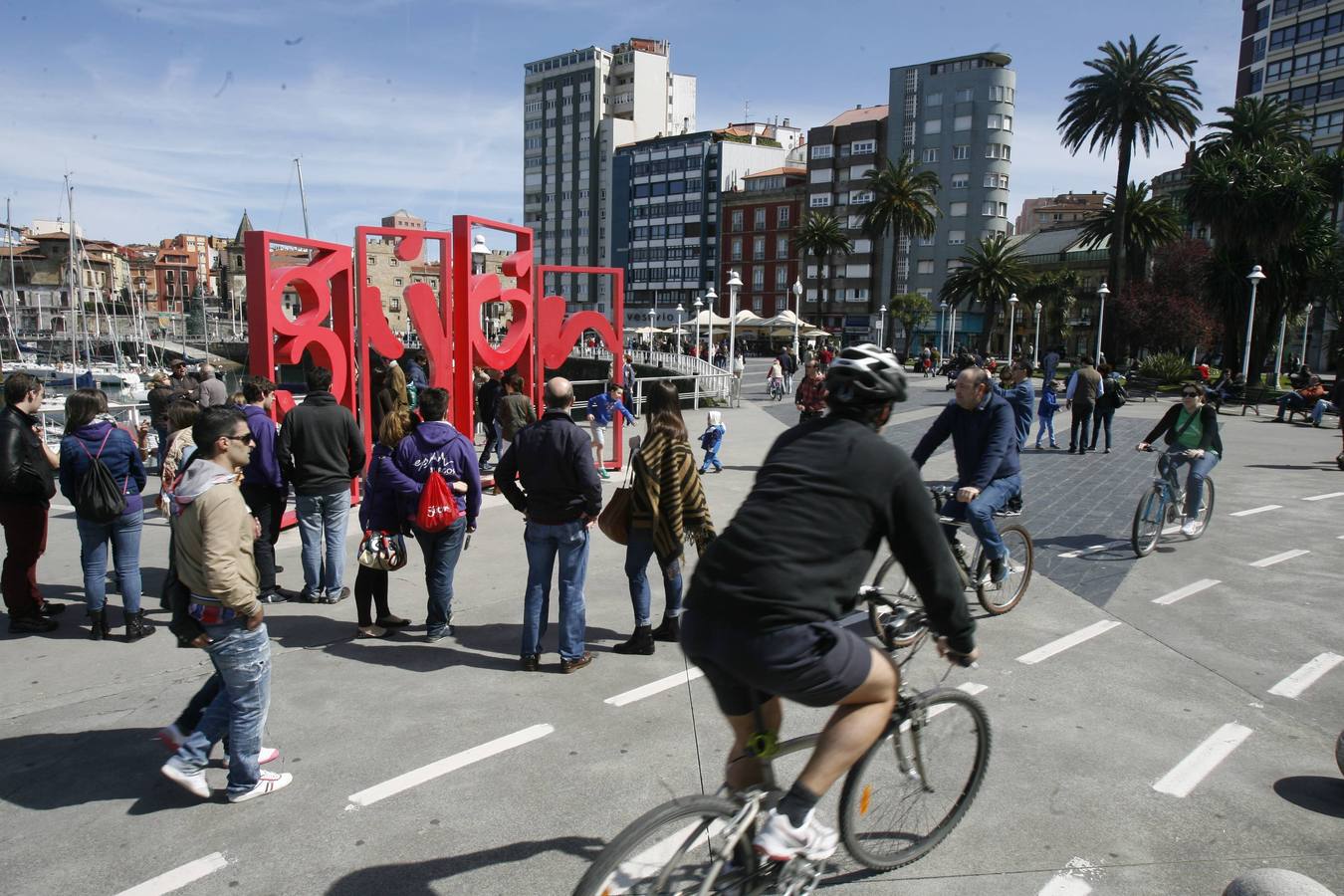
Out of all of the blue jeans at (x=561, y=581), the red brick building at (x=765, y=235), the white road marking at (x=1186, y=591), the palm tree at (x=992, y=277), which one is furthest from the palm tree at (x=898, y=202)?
the blue jeans at (x=561, y=581)

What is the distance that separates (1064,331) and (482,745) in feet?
255

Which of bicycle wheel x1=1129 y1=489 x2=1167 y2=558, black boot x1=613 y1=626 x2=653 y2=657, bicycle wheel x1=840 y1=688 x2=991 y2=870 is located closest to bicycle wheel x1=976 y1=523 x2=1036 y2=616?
bicycle wheel x1=1129 y1=489 x2=1167 y2=558

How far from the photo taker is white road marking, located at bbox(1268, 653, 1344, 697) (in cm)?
532

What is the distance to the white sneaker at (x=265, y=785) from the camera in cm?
387

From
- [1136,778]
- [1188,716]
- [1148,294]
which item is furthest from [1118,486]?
[1148,294]

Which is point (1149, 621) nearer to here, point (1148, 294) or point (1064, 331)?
point (1148, 294)

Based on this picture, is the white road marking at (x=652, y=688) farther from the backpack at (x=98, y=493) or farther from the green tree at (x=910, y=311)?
the green tree at (x=910, y=311)

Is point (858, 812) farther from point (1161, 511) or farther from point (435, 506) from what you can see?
point (1161, 511)

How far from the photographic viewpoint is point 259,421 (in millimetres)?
6848

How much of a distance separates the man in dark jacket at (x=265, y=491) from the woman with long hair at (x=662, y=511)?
116 inches

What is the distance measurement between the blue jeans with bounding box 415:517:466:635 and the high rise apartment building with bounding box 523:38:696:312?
103212mm

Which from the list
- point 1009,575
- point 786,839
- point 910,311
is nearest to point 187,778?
point 786,839

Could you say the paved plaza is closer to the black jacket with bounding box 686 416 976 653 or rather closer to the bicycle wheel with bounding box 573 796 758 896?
the bicycle wheel with bounding box 573 796 758 896

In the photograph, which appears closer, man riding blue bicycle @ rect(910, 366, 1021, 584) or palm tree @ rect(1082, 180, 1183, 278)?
man riding blue bicycle @ rect(910, 366, 1021, 584)
